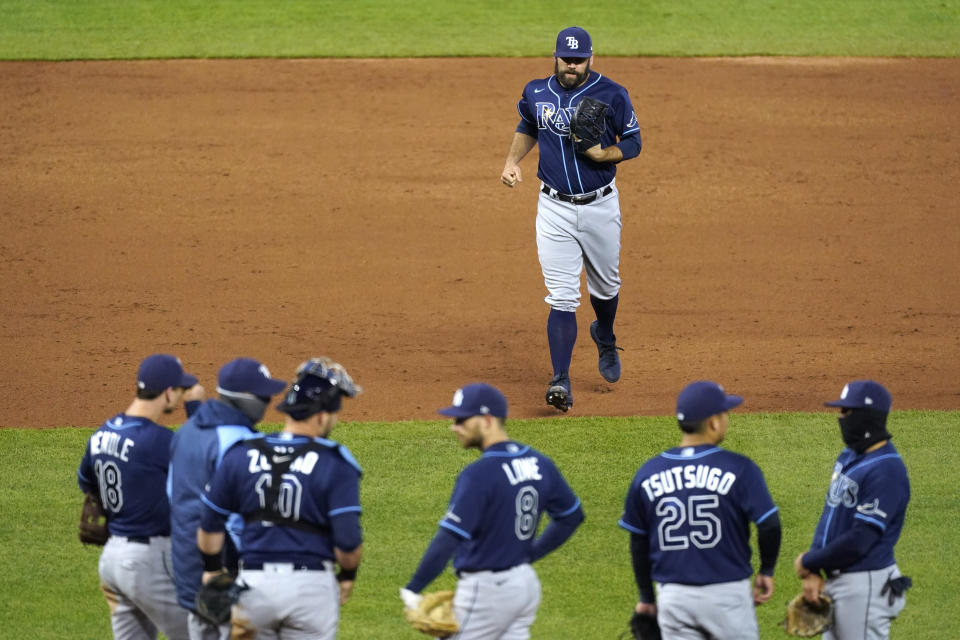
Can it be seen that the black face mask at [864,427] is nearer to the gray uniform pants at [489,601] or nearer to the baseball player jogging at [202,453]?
the gray uniform pants at [489,601]

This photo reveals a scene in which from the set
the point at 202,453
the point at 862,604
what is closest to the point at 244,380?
the point at 202,453

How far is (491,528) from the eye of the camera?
4922 mm

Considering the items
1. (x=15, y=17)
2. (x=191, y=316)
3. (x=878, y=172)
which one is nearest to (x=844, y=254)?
(x=878, y=172)

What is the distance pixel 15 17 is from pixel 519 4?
7092 mm

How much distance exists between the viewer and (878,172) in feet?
44.1

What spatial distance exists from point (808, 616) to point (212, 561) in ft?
7.78

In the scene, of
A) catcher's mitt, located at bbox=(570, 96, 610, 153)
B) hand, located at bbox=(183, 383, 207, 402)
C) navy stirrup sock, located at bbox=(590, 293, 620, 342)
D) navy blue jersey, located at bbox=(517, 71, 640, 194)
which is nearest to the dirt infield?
navy stirrup sock, located at bbox=(590, 293, 620, 342)

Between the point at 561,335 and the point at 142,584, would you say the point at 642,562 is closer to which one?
the point at 142,584

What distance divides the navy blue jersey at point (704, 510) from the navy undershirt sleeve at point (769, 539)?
47 mm

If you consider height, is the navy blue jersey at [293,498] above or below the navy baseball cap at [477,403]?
below

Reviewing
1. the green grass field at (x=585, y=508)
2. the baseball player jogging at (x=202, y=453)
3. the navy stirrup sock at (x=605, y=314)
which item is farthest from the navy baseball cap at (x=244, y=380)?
the navy stirrup sock at (x=605, y=314)

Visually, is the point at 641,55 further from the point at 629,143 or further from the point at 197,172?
the point at 629,143

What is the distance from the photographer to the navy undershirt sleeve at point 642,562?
201 inches

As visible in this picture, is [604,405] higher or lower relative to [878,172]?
lower
